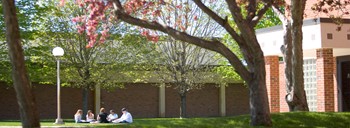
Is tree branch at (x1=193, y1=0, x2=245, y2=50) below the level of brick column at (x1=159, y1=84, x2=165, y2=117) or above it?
above

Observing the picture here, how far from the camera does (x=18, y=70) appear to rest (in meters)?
14.7

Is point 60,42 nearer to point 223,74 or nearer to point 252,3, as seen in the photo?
point 223,74

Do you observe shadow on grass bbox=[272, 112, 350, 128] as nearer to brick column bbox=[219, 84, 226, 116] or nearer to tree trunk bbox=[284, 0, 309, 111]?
tree trunk bbox=[284, 0, 309, 111]

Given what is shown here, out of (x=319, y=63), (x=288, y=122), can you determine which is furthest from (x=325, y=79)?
(x=288, y=122)

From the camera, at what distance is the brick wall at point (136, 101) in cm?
3963

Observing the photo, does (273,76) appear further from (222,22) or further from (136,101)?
(136,101)

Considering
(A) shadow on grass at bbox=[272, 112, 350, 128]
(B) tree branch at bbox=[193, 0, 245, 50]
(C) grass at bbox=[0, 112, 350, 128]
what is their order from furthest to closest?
(A) shadow on grass at bbox=[272, 112, 350, 128] < (C) grass at bbox=[0, 112, 350, 128] < (B) tree branch at bbox=[193, 0, 245, 50]

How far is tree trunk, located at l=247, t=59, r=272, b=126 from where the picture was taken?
15250 millimetres

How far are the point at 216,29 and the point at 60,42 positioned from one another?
337 inches

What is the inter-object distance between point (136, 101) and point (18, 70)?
91.7 ft

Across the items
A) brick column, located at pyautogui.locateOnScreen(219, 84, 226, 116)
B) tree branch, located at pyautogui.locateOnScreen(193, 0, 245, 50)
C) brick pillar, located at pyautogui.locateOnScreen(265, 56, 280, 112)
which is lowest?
brick column, located at pyautogui.locateOnScreen(219, 84, 226, 116)

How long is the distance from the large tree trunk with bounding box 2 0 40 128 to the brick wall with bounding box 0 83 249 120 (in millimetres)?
23976

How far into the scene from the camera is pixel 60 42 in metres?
34.9

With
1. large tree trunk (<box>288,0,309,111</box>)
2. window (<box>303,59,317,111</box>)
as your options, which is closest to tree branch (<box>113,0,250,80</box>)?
large tree trunk (<box>288,0,309,111</box>)
